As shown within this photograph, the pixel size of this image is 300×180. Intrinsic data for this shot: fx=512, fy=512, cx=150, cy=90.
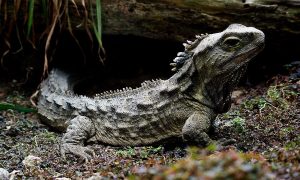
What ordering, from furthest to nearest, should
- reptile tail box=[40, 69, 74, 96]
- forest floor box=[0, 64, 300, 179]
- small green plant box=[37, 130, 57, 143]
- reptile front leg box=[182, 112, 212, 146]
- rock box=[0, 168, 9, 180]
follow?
reptile tail box=[40, 69, 74, 96]
small green plant box=[37, 130, 57, 143]
reptile front leg box=[182, 112, 212, 146]
rock box=[0, 168, 9, 180]
forest floor box=[0, 64, 300, 179]

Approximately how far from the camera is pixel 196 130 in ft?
16.6

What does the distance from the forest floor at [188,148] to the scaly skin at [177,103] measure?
18 centimetres

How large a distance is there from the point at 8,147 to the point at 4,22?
2225 mm

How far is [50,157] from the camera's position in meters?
5.28

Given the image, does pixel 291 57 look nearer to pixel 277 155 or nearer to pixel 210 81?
pixel 210 81

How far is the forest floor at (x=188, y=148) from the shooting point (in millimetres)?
3727

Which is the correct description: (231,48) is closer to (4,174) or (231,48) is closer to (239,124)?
(239,124)

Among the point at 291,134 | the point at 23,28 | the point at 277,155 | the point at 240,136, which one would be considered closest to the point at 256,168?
the point at 277,155

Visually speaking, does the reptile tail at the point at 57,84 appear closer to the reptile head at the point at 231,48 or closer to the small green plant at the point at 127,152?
the small green plant at the point at 127,152

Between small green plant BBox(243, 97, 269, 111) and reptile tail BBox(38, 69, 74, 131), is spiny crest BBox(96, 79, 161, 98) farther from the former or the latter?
small green plant BBox(243, 97, 269, 111)

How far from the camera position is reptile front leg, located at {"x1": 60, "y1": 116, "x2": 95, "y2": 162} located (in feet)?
17.6

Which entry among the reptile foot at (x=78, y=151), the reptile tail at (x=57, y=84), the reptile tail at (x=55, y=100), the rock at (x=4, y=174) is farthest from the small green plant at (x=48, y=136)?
the rock at (x=4, y=174)

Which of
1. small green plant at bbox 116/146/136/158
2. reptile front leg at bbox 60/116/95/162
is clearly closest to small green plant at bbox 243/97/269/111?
small green plant at bbox 116/146/136/158

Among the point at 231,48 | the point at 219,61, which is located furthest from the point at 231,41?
the point at 219,61
